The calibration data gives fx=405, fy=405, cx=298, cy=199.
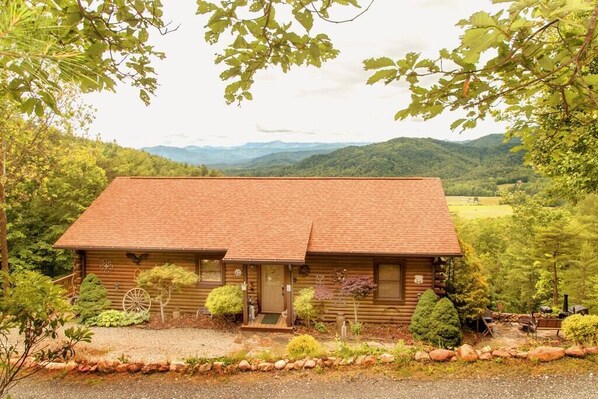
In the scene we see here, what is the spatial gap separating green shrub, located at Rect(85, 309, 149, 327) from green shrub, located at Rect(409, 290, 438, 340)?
867 cm

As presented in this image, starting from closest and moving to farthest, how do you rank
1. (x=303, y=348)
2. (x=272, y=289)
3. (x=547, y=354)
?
(x=547, y=354) → (x=303, y=348) → (x=272, y=289)

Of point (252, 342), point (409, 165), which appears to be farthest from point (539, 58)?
point (409, 165)

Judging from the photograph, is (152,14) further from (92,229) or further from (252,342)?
(92,229)

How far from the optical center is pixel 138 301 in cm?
1407

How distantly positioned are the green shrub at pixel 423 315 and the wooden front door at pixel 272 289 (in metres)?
4.43

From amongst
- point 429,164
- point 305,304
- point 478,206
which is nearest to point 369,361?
point 305,304

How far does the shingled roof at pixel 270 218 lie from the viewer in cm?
1323

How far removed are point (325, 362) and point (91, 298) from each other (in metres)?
9.48

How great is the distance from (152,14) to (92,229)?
13739 millimetres

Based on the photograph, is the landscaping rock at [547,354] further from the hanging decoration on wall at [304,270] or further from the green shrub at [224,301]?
the green shrub at [224,301]

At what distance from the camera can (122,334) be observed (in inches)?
485

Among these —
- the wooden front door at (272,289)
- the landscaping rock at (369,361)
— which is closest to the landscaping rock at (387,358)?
the landscaping rock at (369,361)

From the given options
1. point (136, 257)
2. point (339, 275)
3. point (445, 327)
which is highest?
point (136, 257)

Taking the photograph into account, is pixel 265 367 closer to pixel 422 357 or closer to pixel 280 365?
pixel 280 365
